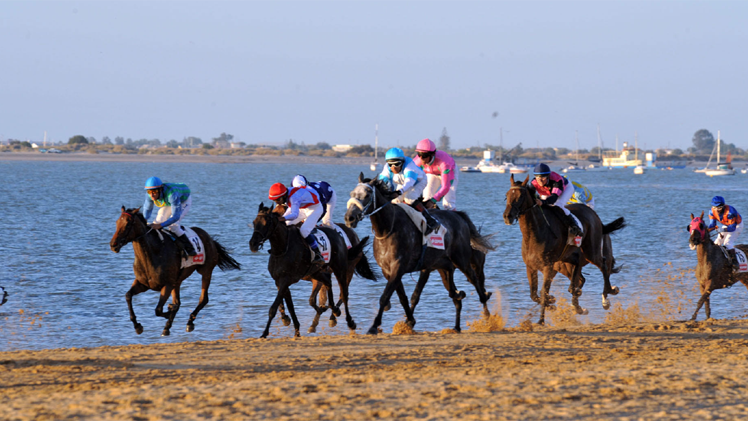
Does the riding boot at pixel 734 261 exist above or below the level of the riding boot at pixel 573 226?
below

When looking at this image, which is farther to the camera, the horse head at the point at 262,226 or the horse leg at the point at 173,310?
the horse leg at the point at 173,310

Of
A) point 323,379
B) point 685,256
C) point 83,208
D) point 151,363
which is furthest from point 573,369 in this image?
point 83,208

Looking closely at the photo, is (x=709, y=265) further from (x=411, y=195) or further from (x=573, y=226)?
(x=411, y=195)

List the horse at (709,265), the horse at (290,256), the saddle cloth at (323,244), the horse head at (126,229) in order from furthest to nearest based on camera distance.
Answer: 1. the horse at (709,265)
2. the saddle cloth at (323,244)
3. the horse head at (126,229)
4. the horse at (290,256)

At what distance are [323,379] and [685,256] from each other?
68.1 ft

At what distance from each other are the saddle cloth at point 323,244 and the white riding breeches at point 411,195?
1168 millimetres

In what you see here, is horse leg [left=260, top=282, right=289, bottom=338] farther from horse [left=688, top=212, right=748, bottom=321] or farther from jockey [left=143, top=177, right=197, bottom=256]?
horse [left=688, top=212, right=748, bottom=321]

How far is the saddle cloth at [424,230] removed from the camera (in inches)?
469

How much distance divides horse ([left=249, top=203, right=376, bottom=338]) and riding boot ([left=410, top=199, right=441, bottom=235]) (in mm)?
1429

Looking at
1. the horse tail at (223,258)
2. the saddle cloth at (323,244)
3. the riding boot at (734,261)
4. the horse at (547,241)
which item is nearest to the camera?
the saddle cloth at (323,244)

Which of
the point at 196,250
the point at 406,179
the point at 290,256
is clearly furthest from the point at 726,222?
the point at 196,250

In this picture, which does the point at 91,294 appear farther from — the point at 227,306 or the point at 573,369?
the point at 573,369

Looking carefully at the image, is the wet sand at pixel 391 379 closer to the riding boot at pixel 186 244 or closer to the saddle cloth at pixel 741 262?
the riding boot at pixel 186 244

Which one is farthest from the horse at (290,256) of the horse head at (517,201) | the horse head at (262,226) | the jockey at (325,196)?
the horse head at (517,201)
